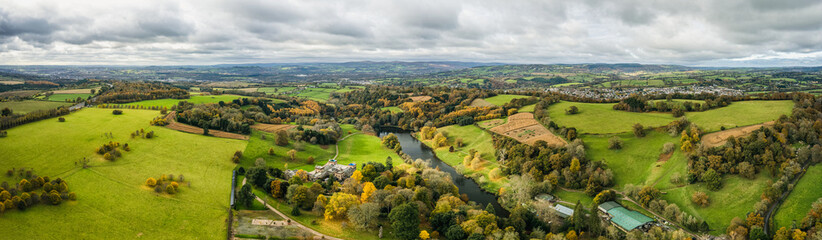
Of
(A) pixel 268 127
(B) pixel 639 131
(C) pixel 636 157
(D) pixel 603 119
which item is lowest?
(C) pixel 636 157

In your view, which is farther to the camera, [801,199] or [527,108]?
[527,108]

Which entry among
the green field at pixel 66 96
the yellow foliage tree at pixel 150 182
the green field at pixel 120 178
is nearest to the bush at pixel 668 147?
the green field at pixel 120 178

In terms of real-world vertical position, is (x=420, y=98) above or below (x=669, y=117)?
below

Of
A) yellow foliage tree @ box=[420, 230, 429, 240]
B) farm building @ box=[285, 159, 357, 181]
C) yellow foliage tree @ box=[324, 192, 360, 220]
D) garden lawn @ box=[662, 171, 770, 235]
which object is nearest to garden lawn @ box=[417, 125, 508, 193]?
farm building @ box=[285, 159, 357, 181]

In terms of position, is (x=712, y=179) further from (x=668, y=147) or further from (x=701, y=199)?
(x=668, y=147)

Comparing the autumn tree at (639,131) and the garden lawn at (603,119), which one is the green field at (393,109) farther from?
the autumn tree at (639,131)

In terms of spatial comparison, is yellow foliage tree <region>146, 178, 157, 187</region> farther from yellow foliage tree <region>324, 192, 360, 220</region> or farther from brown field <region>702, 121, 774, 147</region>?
brown field <region>702, 121, 774, 147</region>

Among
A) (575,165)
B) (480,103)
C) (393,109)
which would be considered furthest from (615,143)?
(393,109)

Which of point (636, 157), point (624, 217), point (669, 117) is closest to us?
point (624, 217)

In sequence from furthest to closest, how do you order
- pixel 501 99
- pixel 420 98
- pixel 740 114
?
pixel 420 98
pixel 501 99
pixel 740 114
